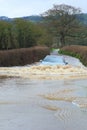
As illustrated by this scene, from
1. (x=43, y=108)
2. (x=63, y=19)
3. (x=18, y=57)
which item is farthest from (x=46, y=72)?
(x=63, y=19)

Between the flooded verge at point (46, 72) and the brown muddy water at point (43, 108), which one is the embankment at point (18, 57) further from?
the brown muddy water at point (43, 108)

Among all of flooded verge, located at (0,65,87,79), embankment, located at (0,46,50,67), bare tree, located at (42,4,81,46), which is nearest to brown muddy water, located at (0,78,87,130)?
flooded verge, located at (0,65,87,79)

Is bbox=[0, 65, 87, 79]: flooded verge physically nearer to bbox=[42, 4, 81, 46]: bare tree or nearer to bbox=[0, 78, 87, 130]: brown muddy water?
bbox=[0, 78, 87, 130]: brown muddy water

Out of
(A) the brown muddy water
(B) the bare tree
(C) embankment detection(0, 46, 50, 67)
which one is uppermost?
(A) the brown muddy water

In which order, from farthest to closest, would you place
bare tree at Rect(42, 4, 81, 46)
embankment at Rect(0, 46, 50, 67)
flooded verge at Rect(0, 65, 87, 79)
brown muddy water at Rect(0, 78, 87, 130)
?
bare tree at Rect(42, 4, 81, 46), embankment at Rect(0, 46, 50, 67), flooded verge at Rect(0, 65, 87, 79), brown muddy water at Rect(0, 78, 87, 130)

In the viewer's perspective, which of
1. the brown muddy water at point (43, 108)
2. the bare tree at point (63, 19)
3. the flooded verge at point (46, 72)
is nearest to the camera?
the brown muddy water at point (43, 108)

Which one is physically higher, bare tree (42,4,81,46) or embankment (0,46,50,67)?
embankment (0,46,50,67)

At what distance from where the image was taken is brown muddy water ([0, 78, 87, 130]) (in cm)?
1129

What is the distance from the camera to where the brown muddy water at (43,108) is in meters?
11.3

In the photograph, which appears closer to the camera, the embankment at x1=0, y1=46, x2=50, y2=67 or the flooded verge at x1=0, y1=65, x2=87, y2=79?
the flooded verge at x1=0, y1=65, x2=87, y2=79

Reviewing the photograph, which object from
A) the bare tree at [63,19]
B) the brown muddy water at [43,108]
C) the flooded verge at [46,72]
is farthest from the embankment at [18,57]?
the bare tree at [63,19]

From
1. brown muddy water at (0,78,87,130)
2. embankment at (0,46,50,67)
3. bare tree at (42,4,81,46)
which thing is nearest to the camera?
brown muddy water at (0,78,87,130)

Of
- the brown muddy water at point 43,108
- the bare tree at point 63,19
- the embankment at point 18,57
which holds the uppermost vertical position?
the brown muddy water at point 43,108

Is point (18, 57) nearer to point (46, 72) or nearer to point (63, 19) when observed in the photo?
point (46, 72)
